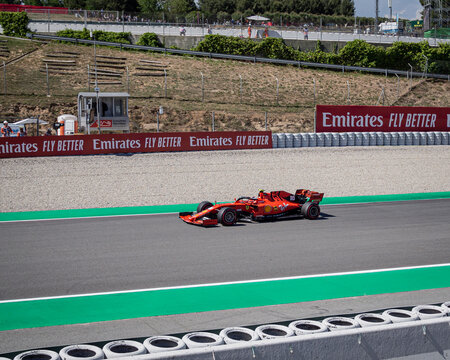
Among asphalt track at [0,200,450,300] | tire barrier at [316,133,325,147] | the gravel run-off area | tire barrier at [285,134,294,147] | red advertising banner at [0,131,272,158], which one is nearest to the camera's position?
asphalt track at [0,200,450,300]

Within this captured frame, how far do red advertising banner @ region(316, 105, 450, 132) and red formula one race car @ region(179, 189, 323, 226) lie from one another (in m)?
14.0

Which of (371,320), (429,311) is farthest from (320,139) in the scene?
(371,320)

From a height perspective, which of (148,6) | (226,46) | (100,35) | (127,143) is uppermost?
(148,6)

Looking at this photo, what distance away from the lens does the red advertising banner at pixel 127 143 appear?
21328mm

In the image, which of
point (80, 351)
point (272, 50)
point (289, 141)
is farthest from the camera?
point (272, 50)

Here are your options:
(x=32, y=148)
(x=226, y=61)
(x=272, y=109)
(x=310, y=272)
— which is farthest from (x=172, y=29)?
(x=310, y=272)

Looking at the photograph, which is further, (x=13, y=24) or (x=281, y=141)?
(x=13, y=24)

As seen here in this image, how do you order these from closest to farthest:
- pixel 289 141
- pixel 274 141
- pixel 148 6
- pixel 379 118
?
pixel 274 141 < pixel 289 141 < pixel 379 118 < pixel 148 6

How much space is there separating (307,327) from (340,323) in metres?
0.44

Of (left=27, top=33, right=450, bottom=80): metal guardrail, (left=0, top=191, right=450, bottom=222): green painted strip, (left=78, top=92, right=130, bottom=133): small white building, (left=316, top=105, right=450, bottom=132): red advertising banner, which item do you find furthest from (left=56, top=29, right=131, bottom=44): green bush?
(left=0, top=191, right=450, bottom=222): green painted strip

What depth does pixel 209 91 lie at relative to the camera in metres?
38.1

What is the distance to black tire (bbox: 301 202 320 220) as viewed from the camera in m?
13.7

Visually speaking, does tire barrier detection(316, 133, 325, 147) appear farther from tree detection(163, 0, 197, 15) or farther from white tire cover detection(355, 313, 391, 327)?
tree detection(163, 0, 197, 15)

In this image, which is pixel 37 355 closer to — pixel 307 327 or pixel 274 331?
pixel 274 331
